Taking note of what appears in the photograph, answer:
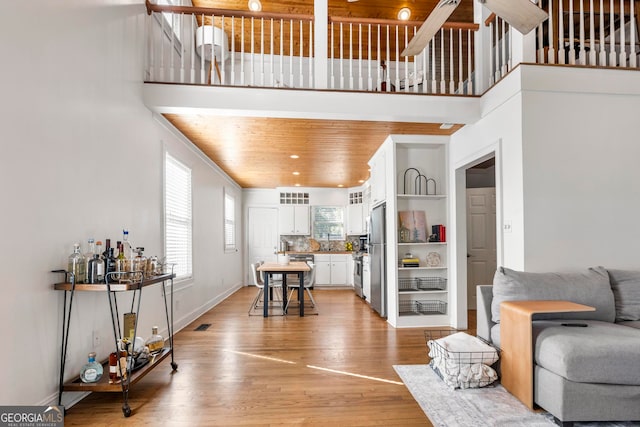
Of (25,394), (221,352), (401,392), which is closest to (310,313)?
(221,352)

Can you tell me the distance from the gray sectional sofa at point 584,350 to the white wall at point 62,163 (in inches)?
124

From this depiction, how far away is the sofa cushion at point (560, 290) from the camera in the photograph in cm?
268

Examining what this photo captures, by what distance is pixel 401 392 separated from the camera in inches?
103

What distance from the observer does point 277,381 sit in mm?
2848

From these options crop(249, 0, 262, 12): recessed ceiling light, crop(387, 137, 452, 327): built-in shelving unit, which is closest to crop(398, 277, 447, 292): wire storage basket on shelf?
crop(387, 137, 452, 327): built-in shelving unit

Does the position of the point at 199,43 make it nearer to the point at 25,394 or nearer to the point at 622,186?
the point at 25,394

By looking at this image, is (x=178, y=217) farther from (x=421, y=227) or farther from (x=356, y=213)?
(x=356, y=213)

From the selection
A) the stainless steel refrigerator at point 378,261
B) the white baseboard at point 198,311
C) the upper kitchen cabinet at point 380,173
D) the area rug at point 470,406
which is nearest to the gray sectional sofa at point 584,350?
the area rug at point 470,406

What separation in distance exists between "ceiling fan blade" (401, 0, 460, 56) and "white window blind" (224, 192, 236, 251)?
17.8ft

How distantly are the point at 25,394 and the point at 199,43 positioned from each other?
4611 mm

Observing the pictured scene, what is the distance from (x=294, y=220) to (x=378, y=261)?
4030 millimetres

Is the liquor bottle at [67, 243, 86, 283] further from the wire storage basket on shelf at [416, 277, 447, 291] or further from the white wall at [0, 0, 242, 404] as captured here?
the wire storage basket on shelf at [416, 277, 447, 291]

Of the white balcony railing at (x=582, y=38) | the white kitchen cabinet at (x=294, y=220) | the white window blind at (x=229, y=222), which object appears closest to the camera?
the white balcony railing at (x=582, y=38)

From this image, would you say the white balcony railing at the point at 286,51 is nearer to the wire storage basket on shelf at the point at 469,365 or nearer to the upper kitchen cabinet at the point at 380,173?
the upper kitchen cabinet at the point at 380,173
